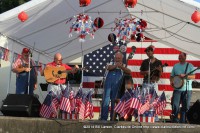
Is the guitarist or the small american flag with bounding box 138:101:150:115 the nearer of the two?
the small american flag with bounding box 138:101:150:115

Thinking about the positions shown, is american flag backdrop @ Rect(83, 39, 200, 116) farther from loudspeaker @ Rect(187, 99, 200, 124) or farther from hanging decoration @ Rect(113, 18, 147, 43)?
loudspeaker @ Rect(187, 99, 200, 124)

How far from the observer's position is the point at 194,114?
6.60m

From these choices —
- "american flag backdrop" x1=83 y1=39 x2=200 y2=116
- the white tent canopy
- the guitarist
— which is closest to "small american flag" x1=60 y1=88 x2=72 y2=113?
the guitarist

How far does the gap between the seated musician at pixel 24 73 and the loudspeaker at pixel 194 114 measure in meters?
3.29

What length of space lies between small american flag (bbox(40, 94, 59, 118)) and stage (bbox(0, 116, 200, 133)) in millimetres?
616

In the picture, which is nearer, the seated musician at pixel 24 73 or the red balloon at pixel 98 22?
the seated musician at pixel 24 73

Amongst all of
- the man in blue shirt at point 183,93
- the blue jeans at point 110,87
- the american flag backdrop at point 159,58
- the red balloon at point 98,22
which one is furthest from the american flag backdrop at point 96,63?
the blue jeans at point 110,87

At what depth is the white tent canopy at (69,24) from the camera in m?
7.94

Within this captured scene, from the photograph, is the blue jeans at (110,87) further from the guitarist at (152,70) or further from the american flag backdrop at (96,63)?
the american flag backdrop at (96,63)

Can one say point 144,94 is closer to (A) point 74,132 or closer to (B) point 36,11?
(A) point 74,132

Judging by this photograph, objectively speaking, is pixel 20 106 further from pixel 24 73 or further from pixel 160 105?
pixel 160 105

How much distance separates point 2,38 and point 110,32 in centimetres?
332

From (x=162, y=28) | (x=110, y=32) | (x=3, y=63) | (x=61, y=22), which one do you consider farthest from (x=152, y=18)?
(x=3, y=63)

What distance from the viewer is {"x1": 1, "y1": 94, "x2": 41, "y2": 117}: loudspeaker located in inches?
249
